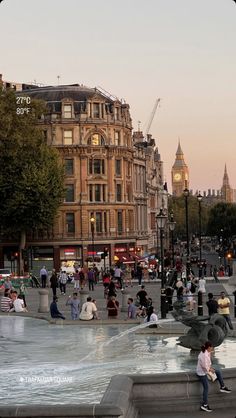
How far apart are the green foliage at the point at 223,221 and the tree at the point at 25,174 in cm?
8046

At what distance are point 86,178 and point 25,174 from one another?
51.6 ft

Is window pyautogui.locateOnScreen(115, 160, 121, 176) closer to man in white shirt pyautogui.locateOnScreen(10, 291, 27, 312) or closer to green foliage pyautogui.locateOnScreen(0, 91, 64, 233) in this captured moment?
green foliage pyautogui.locateOnScreen(0, 91, 64, 233)

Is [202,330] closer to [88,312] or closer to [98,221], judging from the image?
[88,312]

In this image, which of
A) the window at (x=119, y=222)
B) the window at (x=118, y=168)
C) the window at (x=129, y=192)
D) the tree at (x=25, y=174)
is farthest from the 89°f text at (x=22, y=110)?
the window at (x=129, y=192)

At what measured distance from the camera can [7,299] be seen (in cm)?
3844

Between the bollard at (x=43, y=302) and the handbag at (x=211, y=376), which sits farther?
the bollard at (x=43, y=302)

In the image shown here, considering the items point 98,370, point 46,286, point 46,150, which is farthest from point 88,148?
point 98,370

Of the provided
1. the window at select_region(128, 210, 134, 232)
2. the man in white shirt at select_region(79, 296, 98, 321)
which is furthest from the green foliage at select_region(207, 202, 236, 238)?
the man in white shirt at select_region(79, 296, 98, 321)

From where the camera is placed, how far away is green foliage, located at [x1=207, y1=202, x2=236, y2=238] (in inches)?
6206

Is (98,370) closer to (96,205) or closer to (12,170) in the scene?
(12,170)

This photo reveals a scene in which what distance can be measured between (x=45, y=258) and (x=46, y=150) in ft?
51.0

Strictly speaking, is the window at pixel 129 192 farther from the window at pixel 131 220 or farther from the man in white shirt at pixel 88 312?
the man in white shirt at pixel 88 312

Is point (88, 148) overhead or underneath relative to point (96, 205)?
overhead

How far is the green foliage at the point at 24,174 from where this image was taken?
75.4 meters
